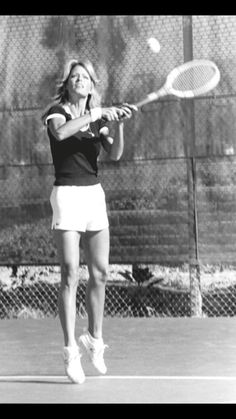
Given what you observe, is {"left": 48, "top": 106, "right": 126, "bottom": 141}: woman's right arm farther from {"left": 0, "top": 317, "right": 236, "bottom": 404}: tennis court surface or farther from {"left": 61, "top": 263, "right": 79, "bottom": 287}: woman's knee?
{"left": 0, "top": 317, "right": 236, "bottom": 404}: tennis court surface

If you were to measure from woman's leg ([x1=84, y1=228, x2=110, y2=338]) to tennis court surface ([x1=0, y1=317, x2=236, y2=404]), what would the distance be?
25 centimetres

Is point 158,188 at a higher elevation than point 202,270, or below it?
higher

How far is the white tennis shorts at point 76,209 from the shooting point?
167 inches

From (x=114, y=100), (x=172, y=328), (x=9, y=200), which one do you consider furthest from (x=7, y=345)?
(x=114, y=100)

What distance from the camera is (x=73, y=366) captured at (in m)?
4.14

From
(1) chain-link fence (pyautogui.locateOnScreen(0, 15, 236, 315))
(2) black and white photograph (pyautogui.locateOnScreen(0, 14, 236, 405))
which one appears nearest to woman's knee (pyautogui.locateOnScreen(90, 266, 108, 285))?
(2) black and white photograph (pyautogui.locateOnScreen(0, 14, 236, 405))

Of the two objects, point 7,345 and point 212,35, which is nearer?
point 7,345

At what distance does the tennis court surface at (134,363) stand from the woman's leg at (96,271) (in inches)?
10.0

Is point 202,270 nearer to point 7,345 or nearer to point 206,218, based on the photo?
point 206,218

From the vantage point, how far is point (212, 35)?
6.83m

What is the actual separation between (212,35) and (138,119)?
0.78 meters

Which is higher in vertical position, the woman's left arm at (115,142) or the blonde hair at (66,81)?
the blonde hair at (66,81)

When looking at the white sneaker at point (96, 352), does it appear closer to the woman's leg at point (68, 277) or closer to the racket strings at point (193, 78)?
the woman's leg at point (68, 277)

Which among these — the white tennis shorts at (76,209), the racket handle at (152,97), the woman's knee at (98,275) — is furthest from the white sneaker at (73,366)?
the racket handle at (152,97)
